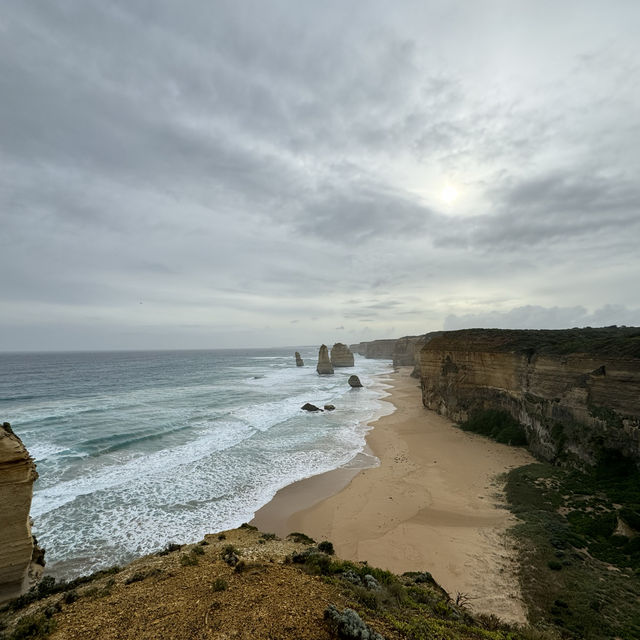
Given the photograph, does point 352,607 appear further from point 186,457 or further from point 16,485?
point 186,457

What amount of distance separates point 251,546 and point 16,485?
728 centimetres

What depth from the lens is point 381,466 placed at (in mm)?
21266

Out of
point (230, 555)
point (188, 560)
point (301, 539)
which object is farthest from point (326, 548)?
point (188, 560)

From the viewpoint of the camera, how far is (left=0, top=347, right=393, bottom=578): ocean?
46.2 ft

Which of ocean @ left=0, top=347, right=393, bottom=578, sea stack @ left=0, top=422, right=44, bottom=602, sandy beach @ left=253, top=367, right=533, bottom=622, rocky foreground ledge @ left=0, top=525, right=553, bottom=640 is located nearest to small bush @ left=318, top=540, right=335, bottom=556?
rocky foreground ledge @ left=0, top=525, right=553, bottom=640

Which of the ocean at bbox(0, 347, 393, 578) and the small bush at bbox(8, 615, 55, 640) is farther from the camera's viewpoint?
the ocean at bbox(0, 347, 393, 578)

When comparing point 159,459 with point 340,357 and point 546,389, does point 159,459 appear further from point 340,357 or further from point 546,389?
point 340,357

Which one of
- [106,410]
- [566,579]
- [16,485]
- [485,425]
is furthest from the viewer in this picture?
[106,410]

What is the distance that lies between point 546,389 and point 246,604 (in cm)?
2244

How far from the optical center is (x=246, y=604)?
22.8 ft

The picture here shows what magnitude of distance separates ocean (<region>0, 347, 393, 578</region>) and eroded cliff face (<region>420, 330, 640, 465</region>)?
34.2 ft

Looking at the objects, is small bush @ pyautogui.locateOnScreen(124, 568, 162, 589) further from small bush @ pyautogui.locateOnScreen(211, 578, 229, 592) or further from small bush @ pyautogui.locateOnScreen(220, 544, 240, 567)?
small bush @ pyautogui.locateOnScreen(211, 578, 229, 592)

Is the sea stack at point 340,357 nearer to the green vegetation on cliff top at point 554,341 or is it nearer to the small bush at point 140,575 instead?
the green vegetation on cliff top at point 554,341

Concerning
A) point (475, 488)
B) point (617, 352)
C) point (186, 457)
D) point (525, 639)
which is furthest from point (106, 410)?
point (617, 352)
